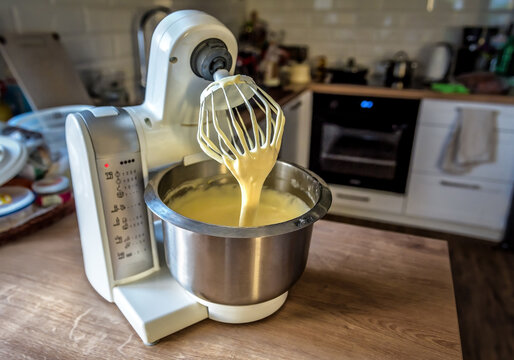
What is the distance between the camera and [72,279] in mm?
626

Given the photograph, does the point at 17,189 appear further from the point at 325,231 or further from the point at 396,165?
the point at 396,165

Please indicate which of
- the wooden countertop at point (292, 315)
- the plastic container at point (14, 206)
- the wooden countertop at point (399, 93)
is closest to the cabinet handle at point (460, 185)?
the wooden countertop at point (399, 93)

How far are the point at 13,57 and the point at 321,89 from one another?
1467mm

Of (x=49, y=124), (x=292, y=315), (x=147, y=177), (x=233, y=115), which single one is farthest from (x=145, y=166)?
(x=49, y=124)

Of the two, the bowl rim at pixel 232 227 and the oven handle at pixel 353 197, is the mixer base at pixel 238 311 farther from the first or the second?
the oven handle at pixel 353 197

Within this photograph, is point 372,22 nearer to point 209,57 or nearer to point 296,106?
point 296,106

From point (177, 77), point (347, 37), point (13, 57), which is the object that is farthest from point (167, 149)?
point (347, 37)

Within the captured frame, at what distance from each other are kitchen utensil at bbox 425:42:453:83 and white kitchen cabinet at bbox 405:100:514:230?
0.33 metres

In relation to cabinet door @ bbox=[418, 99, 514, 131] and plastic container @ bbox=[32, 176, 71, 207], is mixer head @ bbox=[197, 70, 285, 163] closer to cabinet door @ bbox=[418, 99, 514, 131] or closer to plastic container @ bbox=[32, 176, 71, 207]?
plastic container @ bbox=[32, 176, 71, 207]

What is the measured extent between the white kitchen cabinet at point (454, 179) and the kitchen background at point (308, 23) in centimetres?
57

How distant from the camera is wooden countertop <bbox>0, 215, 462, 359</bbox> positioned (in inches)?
19.6

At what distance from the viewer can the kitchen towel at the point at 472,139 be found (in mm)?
1888

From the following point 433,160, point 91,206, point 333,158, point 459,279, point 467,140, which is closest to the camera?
point 91,206

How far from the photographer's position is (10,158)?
2.53ft
